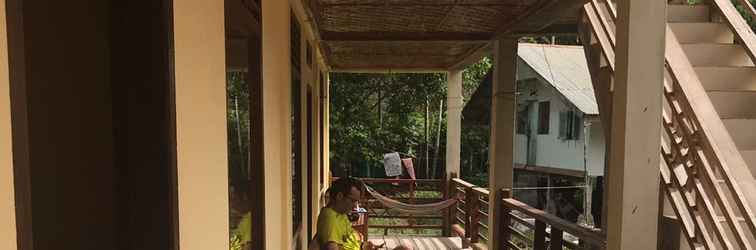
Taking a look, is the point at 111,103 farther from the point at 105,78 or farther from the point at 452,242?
the point at 452,242

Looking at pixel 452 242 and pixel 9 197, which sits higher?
pixel 9 197

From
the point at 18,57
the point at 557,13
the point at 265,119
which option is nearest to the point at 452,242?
the point at 557,13

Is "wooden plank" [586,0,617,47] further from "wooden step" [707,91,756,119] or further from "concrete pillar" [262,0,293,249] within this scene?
"concrete pillar" [262,0,293,249]

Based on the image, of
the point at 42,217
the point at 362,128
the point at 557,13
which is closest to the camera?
the point at 42,217

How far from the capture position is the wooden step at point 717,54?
8.17 feet

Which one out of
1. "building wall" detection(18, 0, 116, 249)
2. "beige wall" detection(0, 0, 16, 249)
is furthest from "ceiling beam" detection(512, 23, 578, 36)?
"beige wall" detection(0, 0, 16, 249)

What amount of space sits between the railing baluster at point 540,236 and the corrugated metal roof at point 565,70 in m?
4.73

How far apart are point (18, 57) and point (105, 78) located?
345 millimetres

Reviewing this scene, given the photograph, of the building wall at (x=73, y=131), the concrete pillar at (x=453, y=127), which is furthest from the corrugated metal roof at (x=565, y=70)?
the building wall at (x=73, y=131)

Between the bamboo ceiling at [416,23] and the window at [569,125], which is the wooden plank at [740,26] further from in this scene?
the window at [569,125]

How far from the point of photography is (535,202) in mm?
10523

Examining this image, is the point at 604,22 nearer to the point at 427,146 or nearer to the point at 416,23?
the point at 416,23

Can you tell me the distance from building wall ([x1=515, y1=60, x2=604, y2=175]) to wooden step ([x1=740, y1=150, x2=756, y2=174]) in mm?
6735

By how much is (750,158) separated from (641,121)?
36.5 inches
